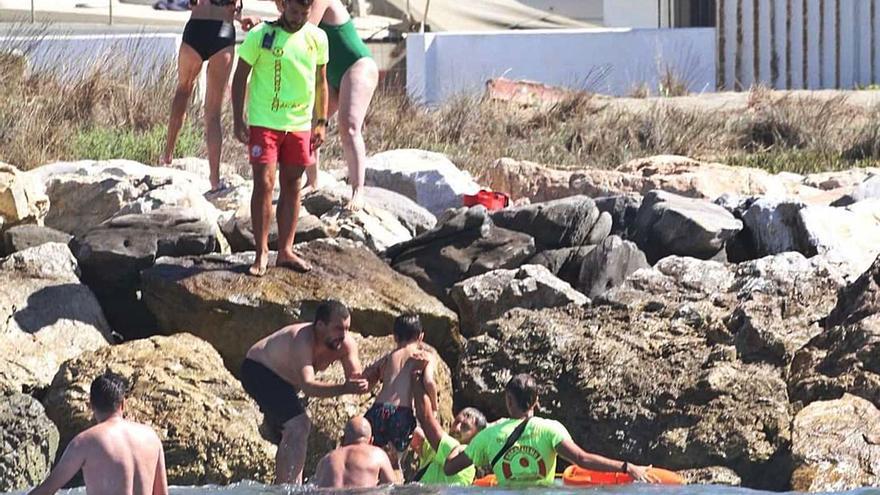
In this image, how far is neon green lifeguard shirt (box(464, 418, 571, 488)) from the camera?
9812mm

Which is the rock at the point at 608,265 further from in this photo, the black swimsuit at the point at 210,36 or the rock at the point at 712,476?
the black swimsuit at the point at 210,36

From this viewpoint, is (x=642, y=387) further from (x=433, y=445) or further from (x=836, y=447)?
(x=433, y=445)

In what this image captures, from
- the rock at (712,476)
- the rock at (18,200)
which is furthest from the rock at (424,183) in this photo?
the rock at (712,476)

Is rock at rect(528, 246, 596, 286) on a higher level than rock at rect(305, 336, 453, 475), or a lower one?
higher

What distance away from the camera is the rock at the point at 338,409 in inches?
427

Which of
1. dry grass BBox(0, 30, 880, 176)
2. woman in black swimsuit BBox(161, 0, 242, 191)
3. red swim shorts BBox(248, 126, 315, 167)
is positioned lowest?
dry grass BBox(0, 30, 880, 176)

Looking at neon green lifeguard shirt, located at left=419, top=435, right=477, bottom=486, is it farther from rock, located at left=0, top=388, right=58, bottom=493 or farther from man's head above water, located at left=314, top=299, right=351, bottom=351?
rock, located at left=0, top=388, right=58, bottom=493

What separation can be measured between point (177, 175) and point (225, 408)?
3.56 metres

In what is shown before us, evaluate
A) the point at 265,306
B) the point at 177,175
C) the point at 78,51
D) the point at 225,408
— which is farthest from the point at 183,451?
the point at 78,51

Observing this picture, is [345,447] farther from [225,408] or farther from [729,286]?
[729,286]

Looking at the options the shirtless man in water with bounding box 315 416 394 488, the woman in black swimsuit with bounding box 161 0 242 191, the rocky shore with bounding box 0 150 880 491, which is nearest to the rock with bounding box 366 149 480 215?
the rocky shore with bounding box 0 150 880 491

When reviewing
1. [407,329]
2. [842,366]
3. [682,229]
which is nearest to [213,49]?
[407,329]

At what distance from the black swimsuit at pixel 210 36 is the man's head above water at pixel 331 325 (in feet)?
10.5

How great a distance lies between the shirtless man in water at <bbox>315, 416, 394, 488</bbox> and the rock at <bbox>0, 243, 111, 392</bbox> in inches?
92.2
